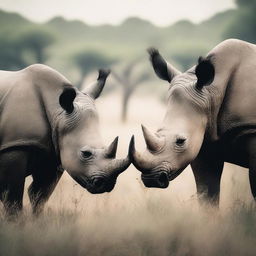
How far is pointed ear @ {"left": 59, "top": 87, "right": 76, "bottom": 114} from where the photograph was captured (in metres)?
5.95

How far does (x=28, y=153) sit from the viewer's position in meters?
5.96

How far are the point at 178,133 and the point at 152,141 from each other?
310 millimetres

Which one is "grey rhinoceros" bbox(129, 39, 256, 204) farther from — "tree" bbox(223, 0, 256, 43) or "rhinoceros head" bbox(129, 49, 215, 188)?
"tree" bbox(223, 0, 256, 43)

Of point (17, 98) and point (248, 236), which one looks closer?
point (248, 236)

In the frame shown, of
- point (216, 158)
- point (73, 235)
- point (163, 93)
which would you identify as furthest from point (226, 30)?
point (73, 235)

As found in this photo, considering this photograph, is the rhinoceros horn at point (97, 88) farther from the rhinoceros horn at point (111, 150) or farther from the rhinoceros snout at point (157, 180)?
the rhinoceros snout at point (157, 180)

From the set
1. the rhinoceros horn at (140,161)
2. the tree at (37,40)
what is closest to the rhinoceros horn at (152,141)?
the rhinoceros horn at (140,161)

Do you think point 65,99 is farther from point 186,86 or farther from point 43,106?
point 186,86

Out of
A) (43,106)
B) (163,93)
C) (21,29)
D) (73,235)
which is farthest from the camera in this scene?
(163,93)

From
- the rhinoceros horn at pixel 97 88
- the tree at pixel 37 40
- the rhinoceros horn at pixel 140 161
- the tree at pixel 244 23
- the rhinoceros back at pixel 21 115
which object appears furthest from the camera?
the tree at pixel 37 40

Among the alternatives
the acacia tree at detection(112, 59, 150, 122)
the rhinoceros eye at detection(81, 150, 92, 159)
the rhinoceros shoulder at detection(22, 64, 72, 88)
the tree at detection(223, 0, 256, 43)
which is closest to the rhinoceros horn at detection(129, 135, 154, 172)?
the rhinoceros eye at detection(81, 150, 92, 159)

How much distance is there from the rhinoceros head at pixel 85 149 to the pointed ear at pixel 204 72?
110 centimetres

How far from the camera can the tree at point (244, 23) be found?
2564cm

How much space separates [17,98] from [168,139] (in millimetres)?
1633
